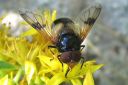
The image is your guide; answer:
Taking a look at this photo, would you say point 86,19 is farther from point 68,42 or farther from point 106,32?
point 106,32

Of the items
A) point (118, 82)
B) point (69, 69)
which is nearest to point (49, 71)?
point (69, 69)

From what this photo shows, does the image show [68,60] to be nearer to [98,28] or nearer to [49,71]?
[49,71]

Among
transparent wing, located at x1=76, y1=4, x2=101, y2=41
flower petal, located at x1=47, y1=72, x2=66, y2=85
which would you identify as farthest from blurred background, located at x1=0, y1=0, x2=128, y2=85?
flower petal, located at x1=47, y1=72, x2=66, y2=85

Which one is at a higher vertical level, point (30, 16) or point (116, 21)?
point (30, 16)

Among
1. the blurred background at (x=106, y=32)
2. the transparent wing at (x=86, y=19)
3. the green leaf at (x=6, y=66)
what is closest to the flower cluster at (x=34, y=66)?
the green leaf at (x=6, y=66)

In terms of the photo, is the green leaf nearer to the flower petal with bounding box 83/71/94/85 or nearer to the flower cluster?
the flower cluster

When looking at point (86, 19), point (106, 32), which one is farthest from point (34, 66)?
point (106, 32)

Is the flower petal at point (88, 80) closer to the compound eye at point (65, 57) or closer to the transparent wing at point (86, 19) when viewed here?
Answer: the compound eye at point (65, 57)
